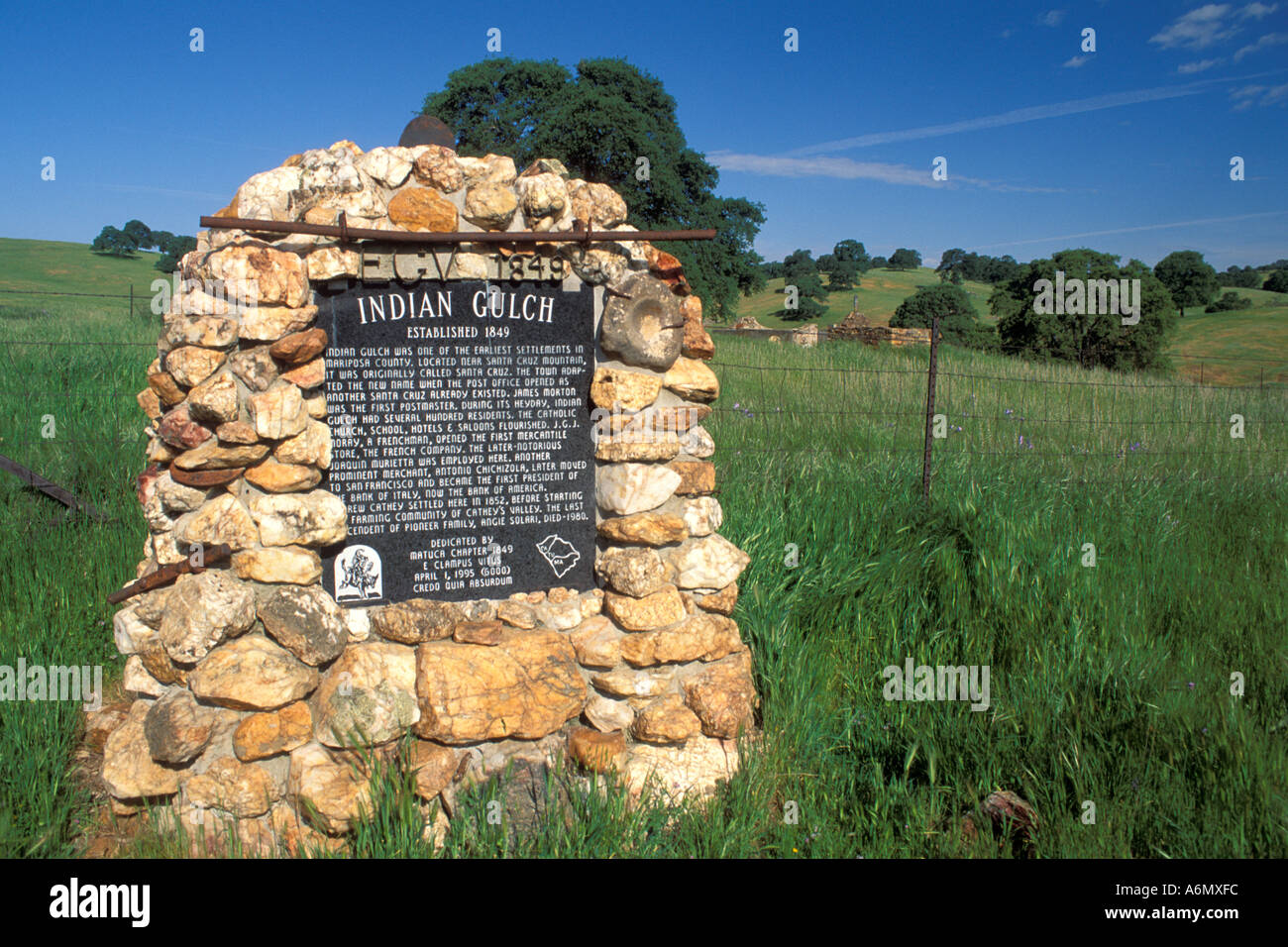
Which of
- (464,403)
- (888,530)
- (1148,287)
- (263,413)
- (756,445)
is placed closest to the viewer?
(263,413)

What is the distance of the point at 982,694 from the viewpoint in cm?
377

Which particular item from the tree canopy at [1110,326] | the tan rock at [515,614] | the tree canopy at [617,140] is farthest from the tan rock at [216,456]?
the tree canopy at [1110,326]

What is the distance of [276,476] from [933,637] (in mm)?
3220

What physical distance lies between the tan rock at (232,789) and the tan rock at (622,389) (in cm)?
203

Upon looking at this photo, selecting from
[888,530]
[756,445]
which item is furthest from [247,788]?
[756,445]

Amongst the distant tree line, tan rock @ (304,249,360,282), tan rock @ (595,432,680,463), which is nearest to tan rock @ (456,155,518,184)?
tan rock @ (304,249,360,282)

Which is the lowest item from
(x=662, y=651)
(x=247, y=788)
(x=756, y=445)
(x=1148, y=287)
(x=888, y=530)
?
(x=247, y=788)

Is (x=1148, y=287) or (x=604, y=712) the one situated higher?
(x=1148, y=287)

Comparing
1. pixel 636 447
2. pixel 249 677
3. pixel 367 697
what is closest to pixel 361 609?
pixel 367 697

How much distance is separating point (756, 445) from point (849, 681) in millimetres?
3424

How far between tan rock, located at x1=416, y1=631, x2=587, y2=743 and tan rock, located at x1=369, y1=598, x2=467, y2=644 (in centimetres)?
6

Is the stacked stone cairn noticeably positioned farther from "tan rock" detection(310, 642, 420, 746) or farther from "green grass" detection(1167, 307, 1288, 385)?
"green grass" detection(1167, 307, 1288, 385)

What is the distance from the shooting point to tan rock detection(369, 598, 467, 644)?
3.33m

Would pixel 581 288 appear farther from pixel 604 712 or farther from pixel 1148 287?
pixel 1148 287
